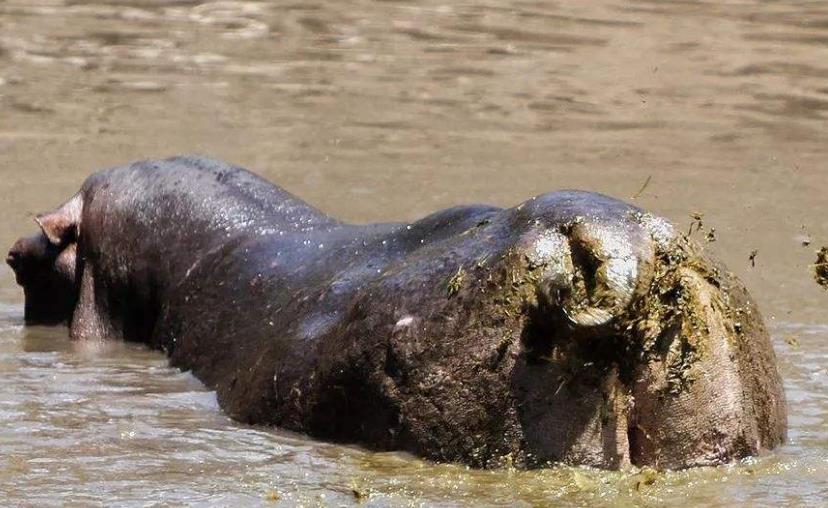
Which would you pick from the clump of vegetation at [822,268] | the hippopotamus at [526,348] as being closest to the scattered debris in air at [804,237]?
the clump of vegetation at [822,268]

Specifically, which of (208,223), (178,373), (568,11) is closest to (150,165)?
(208,223)

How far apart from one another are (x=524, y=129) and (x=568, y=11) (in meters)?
5.53

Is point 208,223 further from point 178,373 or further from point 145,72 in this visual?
point 145,72

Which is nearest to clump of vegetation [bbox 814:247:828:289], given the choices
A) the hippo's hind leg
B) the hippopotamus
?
the hippopotamus

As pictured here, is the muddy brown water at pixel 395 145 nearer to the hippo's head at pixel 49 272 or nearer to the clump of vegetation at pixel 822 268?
the hippo's head at pixel 49 272

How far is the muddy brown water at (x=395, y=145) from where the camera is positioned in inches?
214

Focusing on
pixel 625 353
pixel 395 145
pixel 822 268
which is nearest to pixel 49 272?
pixel 822 268

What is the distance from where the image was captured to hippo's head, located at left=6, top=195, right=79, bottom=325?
8.09m

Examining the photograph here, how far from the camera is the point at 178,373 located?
7184mm

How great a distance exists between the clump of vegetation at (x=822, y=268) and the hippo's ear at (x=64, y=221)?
3.53 m

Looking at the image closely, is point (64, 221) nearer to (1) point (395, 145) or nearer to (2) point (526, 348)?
(2) point (526, 348)

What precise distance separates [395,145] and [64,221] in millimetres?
4648

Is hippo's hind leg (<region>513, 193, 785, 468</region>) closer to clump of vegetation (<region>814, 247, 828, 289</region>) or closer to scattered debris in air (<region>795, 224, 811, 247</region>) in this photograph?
clump of vegetation (<region>814, 247, 828, 289</region>)

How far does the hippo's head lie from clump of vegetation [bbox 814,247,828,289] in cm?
354
